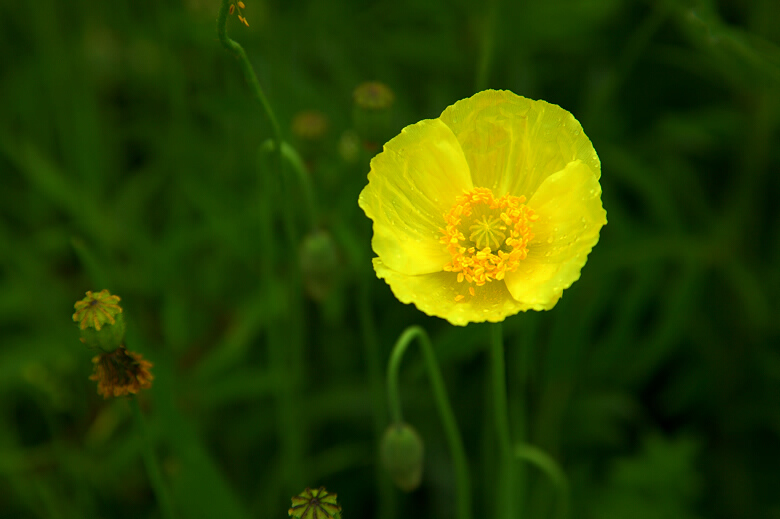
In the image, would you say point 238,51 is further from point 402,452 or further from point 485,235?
point 402,452

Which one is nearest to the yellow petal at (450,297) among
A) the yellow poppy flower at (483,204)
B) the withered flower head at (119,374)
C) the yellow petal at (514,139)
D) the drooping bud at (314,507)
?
the yellow poppy flower at (483,204)

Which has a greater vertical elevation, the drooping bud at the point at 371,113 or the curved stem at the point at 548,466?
the drooping bud at the point at 371,113

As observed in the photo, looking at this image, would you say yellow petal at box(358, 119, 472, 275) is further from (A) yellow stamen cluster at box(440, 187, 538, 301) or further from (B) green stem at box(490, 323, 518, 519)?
(B) green stem at box(490, 323, 518, 519)

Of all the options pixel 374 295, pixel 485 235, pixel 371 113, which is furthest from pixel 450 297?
pixel 374 295

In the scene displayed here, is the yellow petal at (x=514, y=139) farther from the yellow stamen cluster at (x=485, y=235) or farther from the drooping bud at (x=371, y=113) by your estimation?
the drooping bud at (x=371, y=113)

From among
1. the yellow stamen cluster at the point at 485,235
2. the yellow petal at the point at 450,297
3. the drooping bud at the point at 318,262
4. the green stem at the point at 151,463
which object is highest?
the drooping bud at the point at 318,262

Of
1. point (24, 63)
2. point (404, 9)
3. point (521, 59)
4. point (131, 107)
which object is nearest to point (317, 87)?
point (404, 9)

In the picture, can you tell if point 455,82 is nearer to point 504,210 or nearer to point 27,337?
point 504,210
